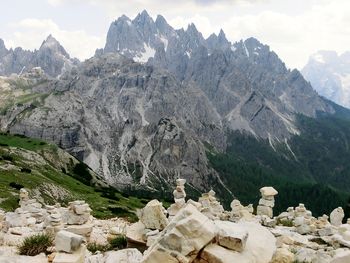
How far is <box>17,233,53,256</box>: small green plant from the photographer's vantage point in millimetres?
20855

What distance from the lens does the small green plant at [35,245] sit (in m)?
20.9

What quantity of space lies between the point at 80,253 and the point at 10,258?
3.40 meters

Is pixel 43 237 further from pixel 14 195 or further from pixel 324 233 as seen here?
pixel 14 195

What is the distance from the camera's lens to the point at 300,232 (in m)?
32.7

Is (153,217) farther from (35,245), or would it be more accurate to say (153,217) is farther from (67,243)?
(67,243)

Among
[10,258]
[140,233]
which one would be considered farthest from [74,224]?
[10,258]

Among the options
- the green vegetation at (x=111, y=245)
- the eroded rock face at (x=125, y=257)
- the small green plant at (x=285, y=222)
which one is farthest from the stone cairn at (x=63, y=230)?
the small green plant at (x=285, y=222)

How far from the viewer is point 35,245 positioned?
69.4 feet

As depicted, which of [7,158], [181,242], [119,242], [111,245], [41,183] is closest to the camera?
[181,242]

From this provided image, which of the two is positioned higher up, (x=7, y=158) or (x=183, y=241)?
(x=183, y=241)

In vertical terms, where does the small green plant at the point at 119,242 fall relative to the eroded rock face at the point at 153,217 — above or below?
below

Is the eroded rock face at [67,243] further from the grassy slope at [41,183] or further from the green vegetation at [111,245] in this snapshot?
the grassy slope at [41,183]

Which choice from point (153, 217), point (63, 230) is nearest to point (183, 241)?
point (63, 230)

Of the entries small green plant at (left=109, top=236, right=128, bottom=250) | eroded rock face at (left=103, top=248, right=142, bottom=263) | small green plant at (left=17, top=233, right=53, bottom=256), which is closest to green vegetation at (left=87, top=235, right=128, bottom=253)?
small green plant at (left=109, top=236, right=128, bottom=250)
